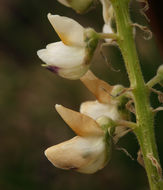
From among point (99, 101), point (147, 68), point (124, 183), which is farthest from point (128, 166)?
point (99, 101)

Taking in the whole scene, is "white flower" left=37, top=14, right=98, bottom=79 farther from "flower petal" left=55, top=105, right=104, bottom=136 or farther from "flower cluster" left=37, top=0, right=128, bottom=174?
"flower petal" left=55, top=105, right=104, bottom=136

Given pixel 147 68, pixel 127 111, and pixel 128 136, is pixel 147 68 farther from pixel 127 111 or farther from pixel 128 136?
pixel 127 111

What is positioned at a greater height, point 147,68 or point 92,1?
point 92,1

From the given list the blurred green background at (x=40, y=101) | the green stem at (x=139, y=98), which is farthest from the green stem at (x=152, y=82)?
the blurred green background at (x=40, y=101)

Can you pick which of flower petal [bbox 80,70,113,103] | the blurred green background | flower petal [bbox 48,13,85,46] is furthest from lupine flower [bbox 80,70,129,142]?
the blurred green background

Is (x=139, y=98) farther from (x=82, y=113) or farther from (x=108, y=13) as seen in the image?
(x=108, y=13)

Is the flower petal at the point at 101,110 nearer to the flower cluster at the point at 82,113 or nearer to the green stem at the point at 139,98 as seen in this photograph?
the flower cluster at the point at 82,113
